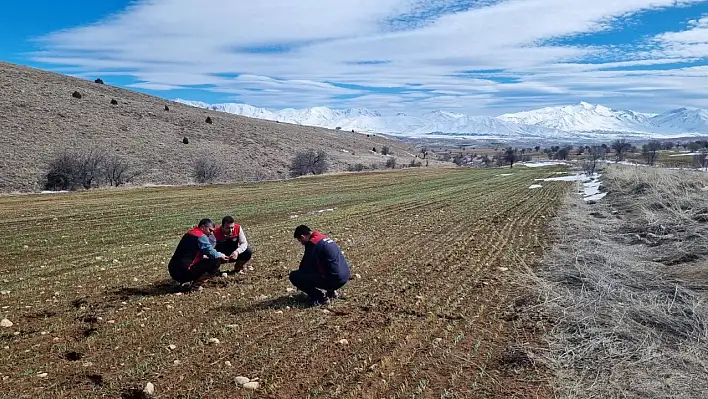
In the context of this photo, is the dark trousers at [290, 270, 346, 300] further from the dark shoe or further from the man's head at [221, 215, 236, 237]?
the man's head at [221, 215, 236, 237]

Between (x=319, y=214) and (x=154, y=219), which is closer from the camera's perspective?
(x=154, y=219)

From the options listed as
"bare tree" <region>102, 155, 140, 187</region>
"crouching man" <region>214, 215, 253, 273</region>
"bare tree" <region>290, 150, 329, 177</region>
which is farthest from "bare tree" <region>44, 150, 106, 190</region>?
"crouching man" <region>214, 215, 253, 273</region>

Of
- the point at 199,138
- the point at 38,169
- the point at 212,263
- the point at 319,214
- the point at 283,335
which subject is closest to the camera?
the point at 283,335

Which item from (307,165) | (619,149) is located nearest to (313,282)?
(307,165)

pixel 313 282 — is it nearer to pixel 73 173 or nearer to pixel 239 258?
pixel 239 258

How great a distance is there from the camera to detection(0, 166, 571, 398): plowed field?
6.41 metres

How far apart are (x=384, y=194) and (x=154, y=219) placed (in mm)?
16761

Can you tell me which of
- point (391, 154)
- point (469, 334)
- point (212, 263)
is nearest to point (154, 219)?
point (212, 263)

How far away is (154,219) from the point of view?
72.2 feet

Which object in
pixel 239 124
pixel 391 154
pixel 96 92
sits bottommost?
pixel 391 154

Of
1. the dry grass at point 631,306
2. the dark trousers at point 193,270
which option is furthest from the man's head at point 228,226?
the dry grass at point 631,306

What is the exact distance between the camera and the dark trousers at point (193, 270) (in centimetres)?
1002

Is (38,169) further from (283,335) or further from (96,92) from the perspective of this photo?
(283,335)

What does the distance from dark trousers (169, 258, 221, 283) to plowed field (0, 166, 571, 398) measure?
43 centimetres
